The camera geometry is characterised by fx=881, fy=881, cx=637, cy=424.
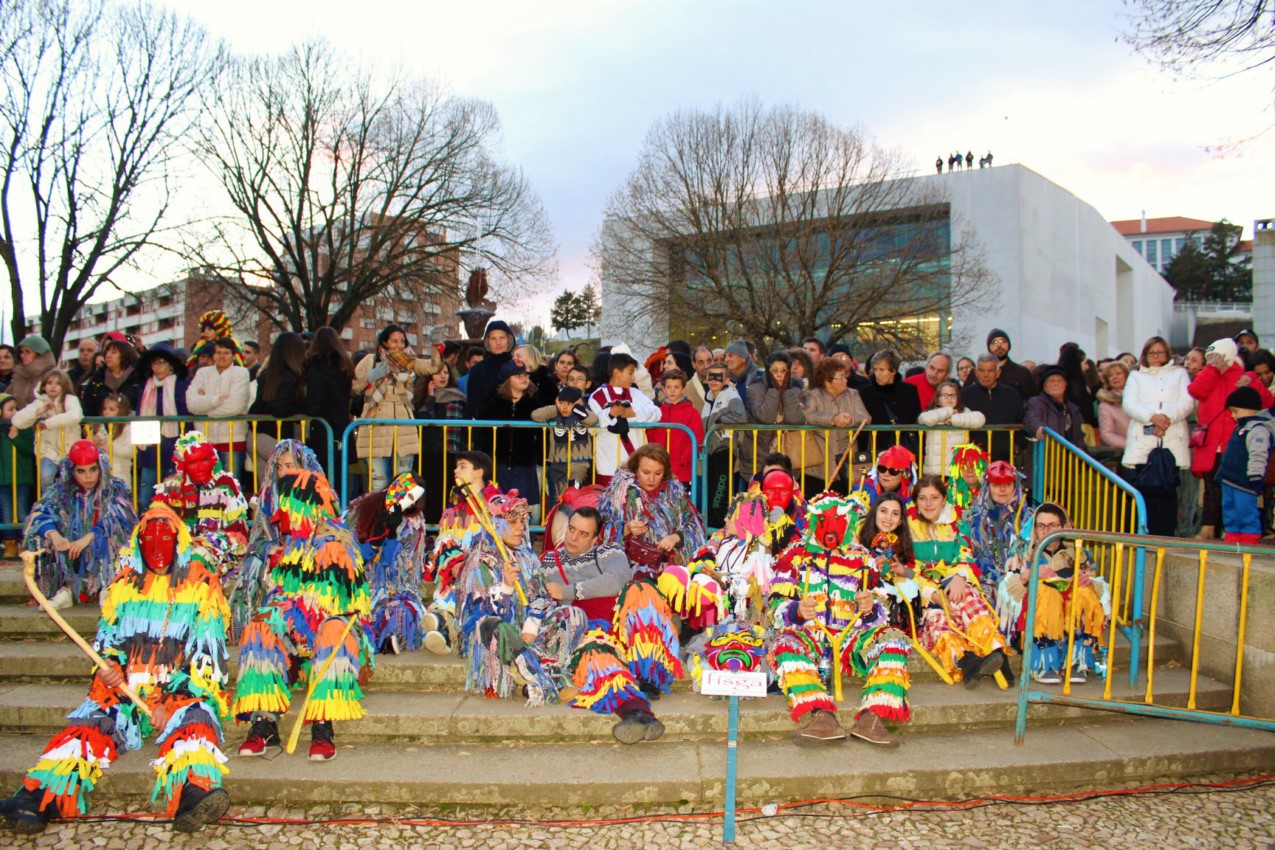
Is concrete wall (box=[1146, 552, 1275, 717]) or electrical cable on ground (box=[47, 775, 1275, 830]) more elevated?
concrete wall (box=[1146, 552, 1275, 717])

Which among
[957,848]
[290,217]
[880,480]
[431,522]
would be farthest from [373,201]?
[957,848]

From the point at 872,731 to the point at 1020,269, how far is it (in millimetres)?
32421

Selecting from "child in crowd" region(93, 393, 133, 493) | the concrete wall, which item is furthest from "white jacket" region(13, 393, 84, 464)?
the concrete wall

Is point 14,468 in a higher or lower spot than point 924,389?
lower

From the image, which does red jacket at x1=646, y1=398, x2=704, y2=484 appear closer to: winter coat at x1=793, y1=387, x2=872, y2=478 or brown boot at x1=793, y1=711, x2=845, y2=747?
winter coat at x1=793, y1=387, x2=872, y2=478

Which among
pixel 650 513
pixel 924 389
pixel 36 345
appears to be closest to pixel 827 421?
pixel 924 389

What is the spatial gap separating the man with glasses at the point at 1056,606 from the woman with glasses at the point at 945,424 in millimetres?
1503

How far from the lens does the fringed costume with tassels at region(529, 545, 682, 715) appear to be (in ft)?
15.7

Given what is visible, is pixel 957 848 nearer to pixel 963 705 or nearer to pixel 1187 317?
pixel 963 705

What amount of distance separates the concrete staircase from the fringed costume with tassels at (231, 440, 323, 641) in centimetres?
81

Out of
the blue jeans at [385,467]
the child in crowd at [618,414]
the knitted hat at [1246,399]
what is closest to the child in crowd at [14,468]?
the blue jeans at [385,467]

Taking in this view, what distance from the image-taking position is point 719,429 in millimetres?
6867

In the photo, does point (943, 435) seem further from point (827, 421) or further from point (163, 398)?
point (163, 398)

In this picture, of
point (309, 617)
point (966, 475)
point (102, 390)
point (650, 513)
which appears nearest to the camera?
point (309, 617)
